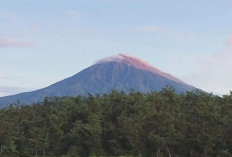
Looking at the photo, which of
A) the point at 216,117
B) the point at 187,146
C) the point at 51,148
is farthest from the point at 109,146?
the point at 216,117

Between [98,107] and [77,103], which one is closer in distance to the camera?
[98,107]

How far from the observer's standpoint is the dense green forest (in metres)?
65.5

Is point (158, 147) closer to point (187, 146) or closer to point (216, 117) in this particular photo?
point (187, 146)

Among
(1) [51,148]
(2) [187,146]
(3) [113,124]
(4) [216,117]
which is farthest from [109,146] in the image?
(4) [216,117]

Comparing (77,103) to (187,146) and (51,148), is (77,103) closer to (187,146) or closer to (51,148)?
(51,148)

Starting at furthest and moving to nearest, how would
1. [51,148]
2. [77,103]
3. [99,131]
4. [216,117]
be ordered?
[77,103], [51,148], [99,131], [216,117]

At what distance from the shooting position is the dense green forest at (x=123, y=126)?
65.5 meters

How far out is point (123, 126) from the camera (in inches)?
2840

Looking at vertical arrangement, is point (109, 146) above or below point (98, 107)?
below

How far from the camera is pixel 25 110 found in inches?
3728

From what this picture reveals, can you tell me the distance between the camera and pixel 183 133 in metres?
68.1

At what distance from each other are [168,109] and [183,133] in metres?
4.70

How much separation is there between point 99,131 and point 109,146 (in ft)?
17.2

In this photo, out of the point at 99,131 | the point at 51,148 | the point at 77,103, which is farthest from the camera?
the point at 77,103
